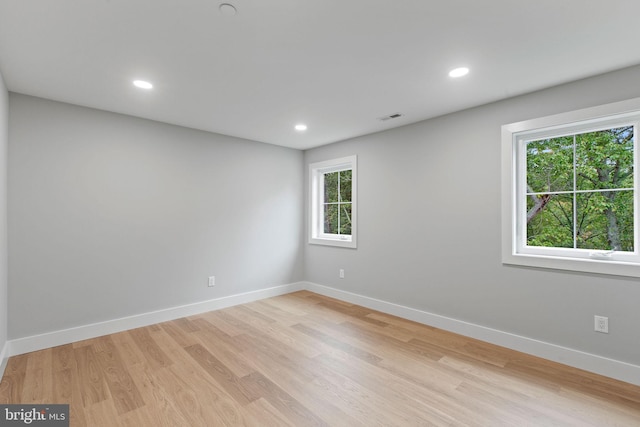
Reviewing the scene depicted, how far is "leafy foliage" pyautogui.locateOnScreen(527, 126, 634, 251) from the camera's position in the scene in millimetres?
2316

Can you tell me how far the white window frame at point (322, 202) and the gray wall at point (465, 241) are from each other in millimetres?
115

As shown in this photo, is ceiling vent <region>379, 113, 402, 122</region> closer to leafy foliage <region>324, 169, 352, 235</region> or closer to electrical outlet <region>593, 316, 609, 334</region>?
leafy foliage <region>324, 169, 352, 235</region>

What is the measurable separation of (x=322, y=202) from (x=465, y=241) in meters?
2.41

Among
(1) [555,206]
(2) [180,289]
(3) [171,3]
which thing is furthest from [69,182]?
(1) [555,206]

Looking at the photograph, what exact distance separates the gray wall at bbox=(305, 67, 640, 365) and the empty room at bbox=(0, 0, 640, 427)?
0.06ft

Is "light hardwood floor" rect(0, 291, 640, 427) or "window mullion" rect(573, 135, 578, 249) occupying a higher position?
"window mullion" rect(573, 135, 578, 249)

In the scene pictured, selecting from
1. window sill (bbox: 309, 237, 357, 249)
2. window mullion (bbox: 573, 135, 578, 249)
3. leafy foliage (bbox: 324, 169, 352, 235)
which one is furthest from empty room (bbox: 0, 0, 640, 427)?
leafy foliage (bbox: 324, 169, 352, 235)

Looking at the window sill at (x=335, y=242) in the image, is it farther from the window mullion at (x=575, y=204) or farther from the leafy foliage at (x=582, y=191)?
the window mullion at (x=575, y=204)

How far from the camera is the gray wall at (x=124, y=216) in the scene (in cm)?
270

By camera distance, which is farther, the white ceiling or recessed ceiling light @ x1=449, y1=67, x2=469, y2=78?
recessed ceiling light @ x1=449, y1=67, x2=469, y2=78

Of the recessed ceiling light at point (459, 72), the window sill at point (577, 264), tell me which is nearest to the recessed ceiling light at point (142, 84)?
the recessed ceiling light at point (459, 72)

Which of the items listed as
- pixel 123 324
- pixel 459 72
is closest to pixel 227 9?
pixel 459 72

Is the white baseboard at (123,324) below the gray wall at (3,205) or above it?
below

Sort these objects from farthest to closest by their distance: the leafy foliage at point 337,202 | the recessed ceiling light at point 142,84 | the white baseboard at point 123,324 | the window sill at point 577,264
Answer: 1. the leafy foliage at point 337,202
2. the white baseboard at point 123,324
3. the recessed ceiling light at point 142,84
4. the window sill at point 577,264
